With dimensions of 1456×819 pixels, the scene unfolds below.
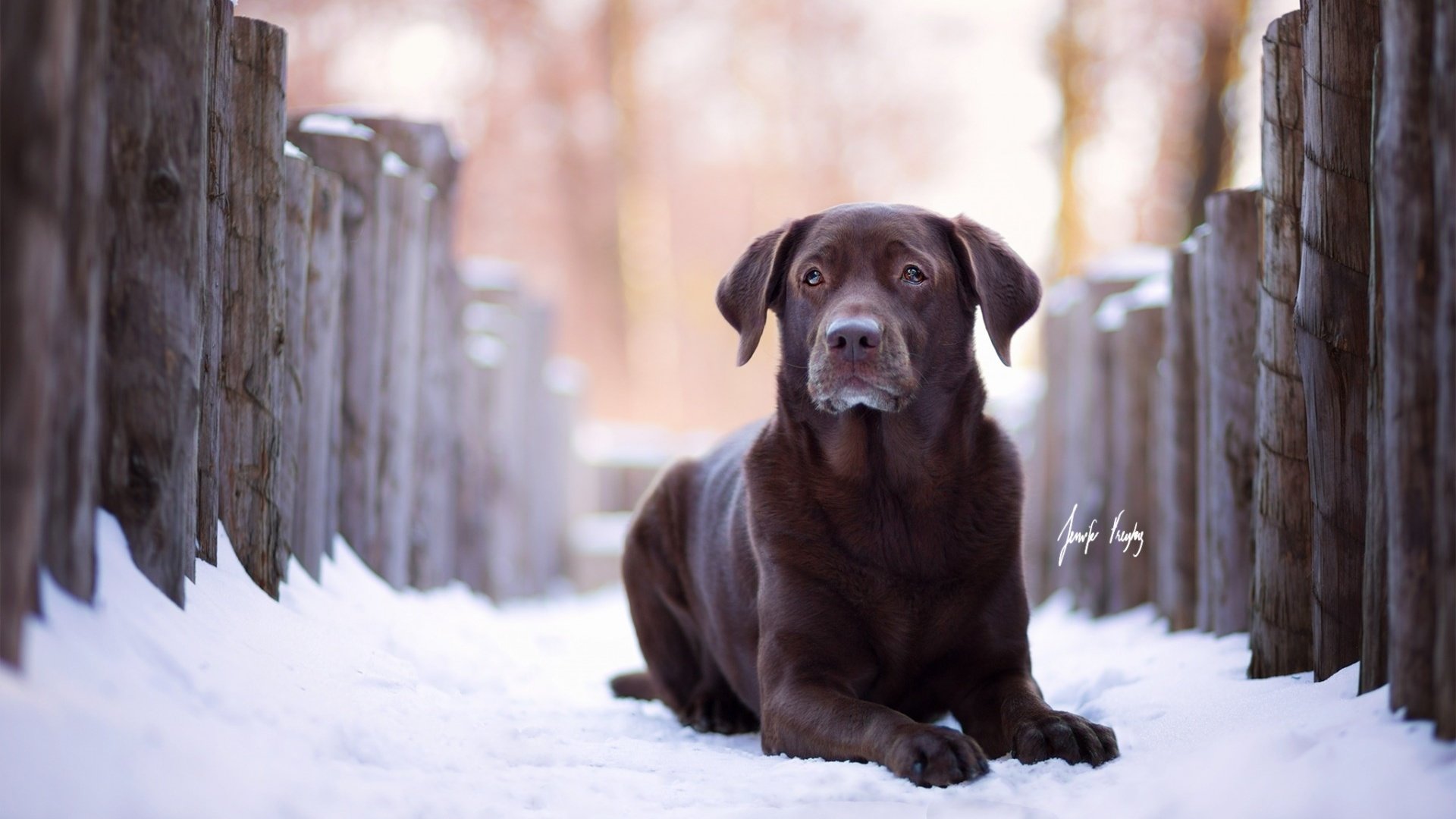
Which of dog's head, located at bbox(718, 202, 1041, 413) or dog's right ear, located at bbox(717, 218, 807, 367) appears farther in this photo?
dog's right ear, located at bbox(717, 218, 807, 367)

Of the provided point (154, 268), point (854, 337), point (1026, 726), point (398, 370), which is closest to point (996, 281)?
point (854, 337)

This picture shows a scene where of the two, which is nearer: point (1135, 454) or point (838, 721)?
point (838, 721)

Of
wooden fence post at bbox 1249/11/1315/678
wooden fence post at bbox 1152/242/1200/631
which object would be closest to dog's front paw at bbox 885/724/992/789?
wooden fence post at bbox 1249/11/1315/678

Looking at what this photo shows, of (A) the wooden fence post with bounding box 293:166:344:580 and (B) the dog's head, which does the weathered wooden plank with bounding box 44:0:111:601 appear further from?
(A) the wooden fence post with bounding box 293:166:344:580

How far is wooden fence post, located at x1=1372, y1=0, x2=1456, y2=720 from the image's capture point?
2.30 metres

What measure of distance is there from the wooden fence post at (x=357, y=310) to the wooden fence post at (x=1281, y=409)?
3.36 m

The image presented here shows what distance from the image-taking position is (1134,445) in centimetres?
587

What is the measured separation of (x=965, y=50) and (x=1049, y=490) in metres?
13.0

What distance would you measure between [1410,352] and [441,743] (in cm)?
221

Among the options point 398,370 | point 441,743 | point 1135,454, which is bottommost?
point 441,743

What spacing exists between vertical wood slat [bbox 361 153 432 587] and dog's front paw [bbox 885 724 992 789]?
9.77 feet

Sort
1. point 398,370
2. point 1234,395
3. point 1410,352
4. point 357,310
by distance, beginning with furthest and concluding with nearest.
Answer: point 398,370 < point 357,310 < point 1234,395 < point 1410,352

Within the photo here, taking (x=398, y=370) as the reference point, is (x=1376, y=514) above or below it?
above

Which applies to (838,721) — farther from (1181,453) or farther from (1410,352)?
(1181,453)
